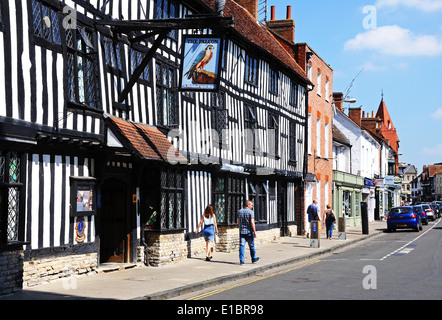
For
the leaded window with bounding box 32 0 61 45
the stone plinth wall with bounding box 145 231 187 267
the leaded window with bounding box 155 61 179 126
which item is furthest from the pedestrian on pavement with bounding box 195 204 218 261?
the leaded window with bounding box 32 0 61 45

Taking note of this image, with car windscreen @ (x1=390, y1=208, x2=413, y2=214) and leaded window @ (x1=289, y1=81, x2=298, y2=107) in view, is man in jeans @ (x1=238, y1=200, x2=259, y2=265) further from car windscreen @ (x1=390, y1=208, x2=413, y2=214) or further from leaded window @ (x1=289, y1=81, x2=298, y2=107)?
car windscreen @ (x1=390, y1=208, x2=413, y2=214)

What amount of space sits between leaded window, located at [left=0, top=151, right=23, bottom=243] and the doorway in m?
4.17

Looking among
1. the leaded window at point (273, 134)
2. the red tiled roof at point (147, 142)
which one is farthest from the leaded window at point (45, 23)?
the leaded window at point (273, 134)

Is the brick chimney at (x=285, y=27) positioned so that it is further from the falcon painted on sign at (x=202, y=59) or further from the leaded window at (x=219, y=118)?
the falcon painted on sign at (x=202, y=59)

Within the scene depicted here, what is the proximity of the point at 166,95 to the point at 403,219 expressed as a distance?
22.8 meters

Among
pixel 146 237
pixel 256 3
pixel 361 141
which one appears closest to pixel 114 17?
pixel 146 237

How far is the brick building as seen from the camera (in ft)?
103

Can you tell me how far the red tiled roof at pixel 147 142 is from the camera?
43.3 ft

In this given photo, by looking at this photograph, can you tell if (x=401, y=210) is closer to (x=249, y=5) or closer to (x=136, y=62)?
(x=249, y=5)

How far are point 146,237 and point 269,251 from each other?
6.35 m

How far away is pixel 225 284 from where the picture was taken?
12602mm

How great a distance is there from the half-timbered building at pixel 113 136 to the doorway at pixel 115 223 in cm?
3

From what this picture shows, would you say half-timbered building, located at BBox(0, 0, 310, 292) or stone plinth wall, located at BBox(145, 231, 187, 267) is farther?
stone plinth wall, located at BBox(145, 231, 187, 267)

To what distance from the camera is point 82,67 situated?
12.7m
